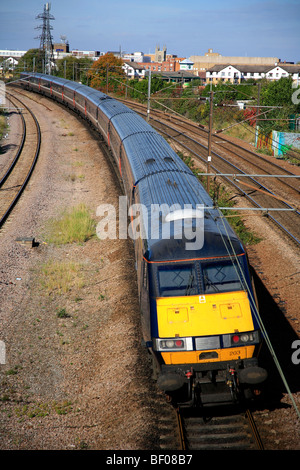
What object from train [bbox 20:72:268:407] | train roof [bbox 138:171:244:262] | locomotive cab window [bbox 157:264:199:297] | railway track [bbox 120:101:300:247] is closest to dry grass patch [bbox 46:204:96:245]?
railway track [bbox 120:101:300:247]

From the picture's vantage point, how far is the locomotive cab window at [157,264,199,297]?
887 cm

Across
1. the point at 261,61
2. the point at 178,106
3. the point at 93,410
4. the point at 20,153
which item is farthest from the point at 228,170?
the point at 261,61

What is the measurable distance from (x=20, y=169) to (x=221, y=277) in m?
21.8

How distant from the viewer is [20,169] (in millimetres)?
27906

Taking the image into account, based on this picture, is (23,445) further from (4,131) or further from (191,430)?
(4,131)

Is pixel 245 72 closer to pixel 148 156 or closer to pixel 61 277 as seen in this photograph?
pixel 148 156

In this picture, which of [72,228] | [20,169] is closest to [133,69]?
[20,169]

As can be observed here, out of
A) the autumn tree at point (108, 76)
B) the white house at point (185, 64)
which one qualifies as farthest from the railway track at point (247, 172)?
the white house at point (185, 64)

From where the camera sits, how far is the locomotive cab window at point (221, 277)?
8.95 m

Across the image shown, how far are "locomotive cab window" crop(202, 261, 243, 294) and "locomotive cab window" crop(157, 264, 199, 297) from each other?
0.25 metres

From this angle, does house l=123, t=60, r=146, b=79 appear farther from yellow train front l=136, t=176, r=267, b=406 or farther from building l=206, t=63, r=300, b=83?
yellow train front l=136, t=176, r=267, b=406

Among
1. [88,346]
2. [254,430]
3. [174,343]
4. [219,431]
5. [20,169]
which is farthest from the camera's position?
[20,169]
